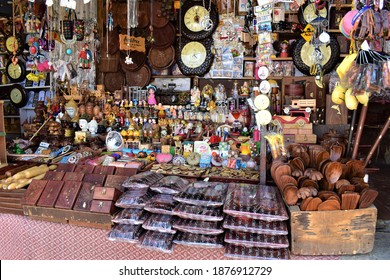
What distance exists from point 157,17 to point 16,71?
276 centimetres

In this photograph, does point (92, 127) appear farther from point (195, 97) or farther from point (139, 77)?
point (195, 97)

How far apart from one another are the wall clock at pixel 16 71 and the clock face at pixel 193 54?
2.90 metres

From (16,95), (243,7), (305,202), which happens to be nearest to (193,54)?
(243,7)

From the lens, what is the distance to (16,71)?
18.1 feet

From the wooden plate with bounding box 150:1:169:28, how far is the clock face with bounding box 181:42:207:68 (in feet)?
1.38

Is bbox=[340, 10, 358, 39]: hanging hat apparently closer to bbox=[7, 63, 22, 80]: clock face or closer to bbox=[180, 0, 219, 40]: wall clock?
bbox=[180, 0, 219, 40]: wall clock

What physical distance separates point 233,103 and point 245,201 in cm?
238

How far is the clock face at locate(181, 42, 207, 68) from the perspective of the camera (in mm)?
4305

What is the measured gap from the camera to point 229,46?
430cm

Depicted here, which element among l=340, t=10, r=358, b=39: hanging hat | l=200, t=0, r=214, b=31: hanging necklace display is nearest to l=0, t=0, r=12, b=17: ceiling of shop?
l=200, t=0, r=214, b=31: hanging necklace display

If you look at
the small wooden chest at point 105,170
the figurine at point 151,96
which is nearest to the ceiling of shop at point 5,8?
the figurine at point 151,96

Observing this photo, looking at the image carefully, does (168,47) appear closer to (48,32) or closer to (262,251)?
(48,32)
